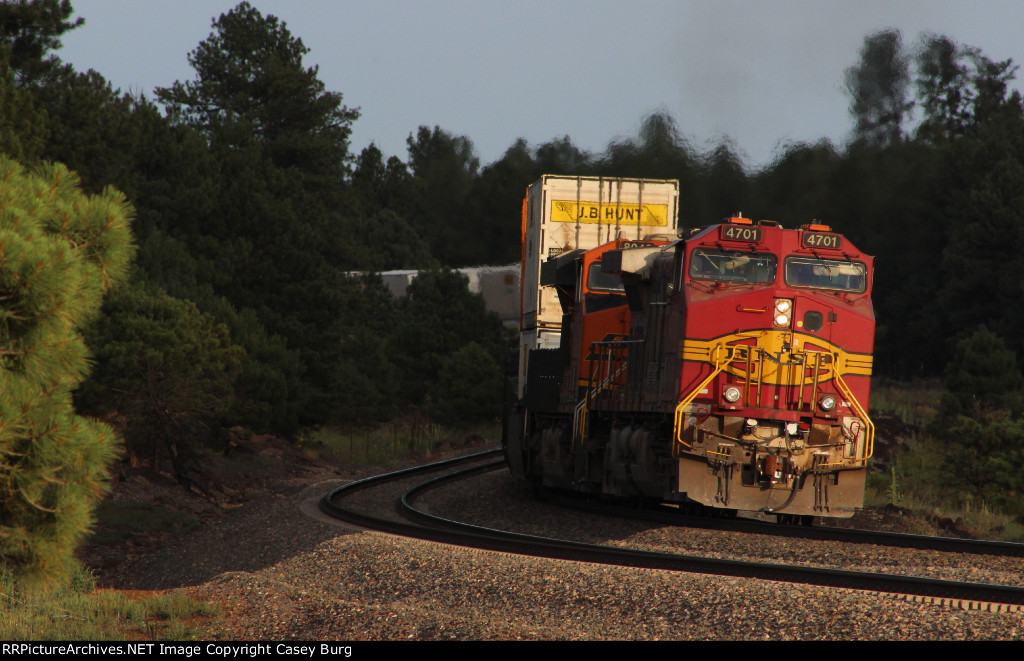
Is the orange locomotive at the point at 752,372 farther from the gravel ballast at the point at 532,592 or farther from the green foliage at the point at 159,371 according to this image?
the green foliage at the point at 159,371

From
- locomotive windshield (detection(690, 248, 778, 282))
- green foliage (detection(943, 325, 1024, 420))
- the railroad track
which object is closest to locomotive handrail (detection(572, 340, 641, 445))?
the railroad track

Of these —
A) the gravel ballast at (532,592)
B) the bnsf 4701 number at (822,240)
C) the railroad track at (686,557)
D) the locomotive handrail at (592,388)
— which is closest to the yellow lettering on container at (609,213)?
the locomotive handrail at (592,388)

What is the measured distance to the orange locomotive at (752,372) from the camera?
12930 millimetres

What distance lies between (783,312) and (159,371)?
13458 millimetres

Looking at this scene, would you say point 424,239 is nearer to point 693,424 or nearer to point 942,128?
point 942,128

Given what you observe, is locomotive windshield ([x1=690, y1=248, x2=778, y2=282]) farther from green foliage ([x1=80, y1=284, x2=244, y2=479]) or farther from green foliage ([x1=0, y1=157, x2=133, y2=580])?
green foliage ([x1=80, y1=284, x2=244, y2=479])

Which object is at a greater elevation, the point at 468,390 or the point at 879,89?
the point at 879,89

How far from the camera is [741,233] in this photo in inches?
535

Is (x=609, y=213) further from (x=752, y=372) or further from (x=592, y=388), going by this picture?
(x=752, y=372)

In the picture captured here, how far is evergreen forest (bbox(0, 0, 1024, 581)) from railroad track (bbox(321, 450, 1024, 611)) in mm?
4834

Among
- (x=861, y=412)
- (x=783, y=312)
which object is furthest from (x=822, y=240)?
(x=861, y=412)

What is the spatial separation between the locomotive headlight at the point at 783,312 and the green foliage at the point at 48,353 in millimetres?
7813

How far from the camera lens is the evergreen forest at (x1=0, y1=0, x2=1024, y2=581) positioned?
2006 cm

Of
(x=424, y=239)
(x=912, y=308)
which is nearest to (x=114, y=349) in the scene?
(x=912, y=308)
